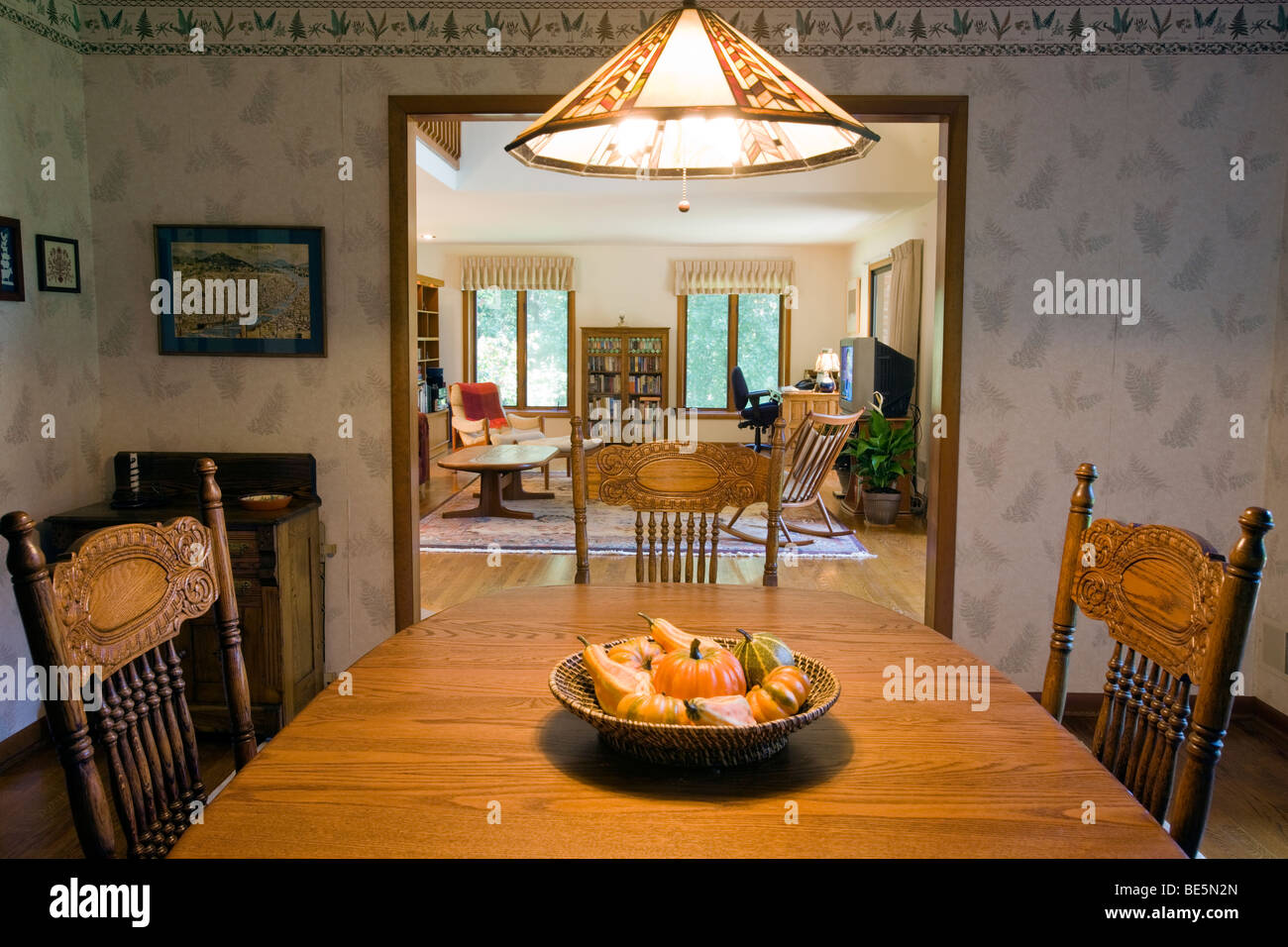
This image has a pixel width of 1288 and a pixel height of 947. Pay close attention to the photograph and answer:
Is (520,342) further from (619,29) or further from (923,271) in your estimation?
(619,29)

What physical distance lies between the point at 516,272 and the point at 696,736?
1110cm

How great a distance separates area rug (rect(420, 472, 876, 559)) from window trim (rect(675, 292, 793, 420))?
12.7 feet

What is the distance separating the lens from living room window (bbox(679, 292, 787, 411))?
11805mm

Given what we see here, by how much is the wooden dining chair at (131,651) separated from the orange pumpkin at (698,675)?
0.68 m

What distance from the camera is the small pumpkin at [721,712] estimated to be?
113 cm

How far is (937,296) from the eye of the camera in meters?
3.46

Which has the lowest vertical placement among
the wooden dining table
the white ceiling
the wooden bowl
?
the wooden dining table

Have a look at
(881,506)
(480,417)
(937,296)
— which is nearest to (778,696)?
(937,296)

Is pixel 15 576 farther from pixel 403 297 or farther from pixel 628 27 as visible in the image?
pixel 628 27

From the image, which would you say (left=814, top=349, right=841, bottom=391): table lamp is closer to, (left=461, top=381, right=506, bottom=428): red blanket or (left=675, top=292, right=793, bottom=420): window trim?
(left=675, top=292, right=793, bottom=420): window trim

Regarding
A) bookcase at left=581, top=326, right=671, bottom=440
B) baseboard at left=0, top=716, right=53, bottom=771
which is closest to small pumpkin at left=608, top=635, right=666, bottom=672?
baseboard at left=0, top=716, right=53, bottom=771

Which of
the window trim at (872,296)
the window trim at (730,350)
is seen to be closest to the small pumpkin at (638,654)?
the window trim at (872,296)
